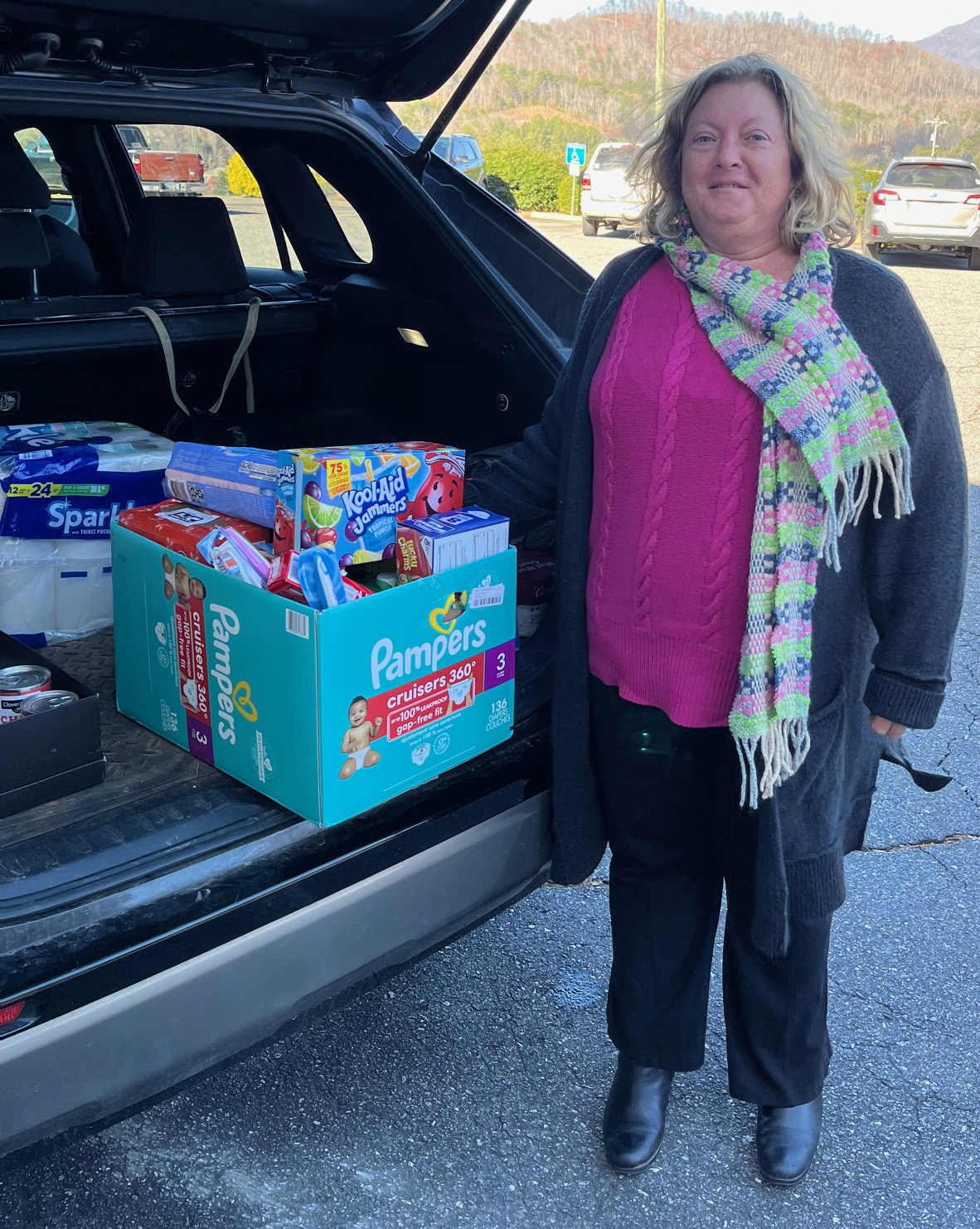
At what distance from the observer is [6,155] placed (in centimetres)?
249

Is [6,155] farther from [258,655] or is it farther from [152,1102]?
[152,1102]

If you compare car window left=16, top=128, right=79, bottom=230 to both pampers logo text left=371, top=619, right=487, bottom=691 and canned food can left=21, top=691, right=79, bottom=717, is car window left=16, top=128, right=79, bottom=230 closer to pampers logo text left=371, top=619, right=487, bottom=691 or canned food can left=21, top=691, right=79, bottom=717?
canned food can left=21, top=691, right=79, bottom=717

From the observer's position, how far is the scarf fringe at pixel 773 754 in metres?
1.59

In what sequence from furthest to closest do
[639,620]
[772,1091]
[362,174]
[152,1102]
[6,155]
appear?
[362,174] < [6,155] < [772,1091] < [639,620] < [152,1102]

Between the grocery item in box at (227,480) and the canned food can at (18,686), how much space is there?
0.36m

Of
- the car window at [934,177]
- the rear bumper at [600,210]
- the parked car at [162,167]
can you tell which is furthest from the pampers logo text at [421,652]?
the rear bumper at [600,210]

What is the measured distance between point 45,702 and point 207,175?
2010mm

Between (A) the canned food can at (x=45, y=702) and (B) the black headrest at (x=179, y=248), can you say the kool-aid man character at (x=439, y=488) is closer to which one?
(A) the canned food can at (x=45, y=702)

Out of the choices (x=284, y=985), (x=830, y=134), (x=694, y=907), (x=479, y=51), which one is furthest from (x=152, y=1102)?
(x=479, y=51)

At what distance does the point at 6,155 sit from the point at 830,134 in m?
1.79

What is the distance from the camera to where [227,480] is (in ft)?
5.85

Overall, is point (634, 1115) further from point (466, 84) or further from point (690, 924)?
point (466, 84)

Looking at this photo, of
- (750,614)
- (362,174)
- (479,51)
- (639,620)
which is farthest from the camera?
(362,174)

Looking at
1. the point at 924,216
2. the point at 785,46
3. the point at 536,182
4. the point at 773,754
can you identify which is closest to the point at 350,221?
the point at 773,754
